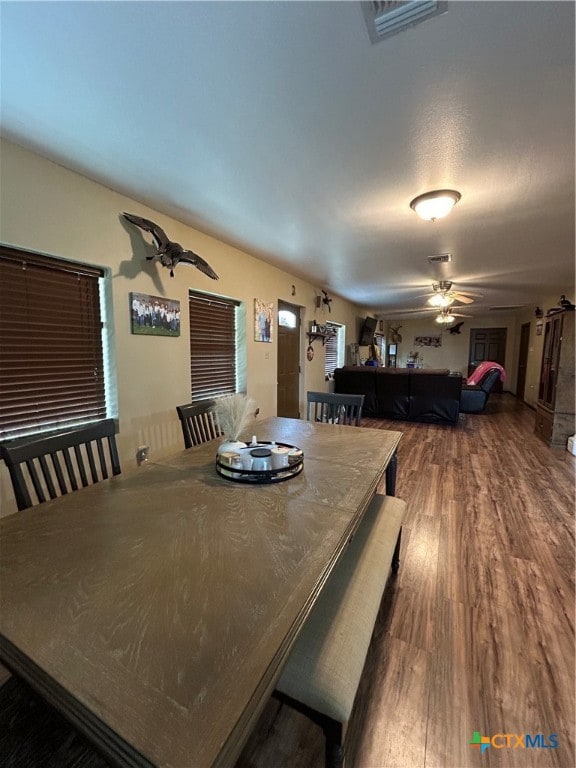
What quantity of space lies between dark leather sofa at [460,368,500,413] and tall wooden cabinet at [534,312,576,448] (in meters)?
1.43

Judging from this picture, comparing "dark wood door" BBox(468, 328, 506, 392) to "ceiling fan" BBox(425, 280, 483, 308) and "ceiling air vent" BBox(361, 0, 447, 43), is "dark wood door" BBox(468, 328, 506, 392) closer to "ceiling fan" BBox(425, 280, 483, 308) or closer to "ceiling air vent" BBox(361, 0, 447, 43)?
"ceiling fan" BBox(425, 280, 483, 308)

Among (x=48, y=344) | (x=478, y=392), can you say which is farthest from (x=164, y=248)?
(x=478, y=392)

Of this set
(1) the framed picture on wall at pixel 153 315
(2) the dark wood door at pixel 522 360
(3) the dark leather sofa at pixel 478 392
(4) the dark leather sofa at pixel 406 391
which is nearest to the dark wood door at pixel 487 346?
(2) the dark wood door at pixel 522 360

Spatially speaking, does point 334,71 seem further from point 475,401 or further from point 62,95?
point 475,401

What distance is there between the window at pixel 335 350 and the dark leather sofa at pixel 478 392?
2.43 m

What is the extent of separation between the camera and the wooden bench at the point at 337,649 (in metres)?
0.83

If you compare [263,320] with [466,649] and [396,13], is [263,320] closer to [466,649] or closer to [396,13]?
[396,13]

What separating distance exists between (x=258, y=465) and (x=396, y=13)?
163 centimetres

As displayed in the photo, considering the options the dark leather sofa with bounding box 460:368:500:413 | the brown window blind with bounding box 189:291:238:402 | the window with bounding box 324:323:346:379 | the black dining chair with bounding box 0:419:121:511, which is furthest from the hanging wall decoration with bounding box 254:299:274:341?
the dark leather sofa with bounding box 460:368:500:413

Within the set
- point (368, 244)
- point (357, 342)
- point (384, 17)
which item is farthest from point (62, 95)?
point (357, 342)

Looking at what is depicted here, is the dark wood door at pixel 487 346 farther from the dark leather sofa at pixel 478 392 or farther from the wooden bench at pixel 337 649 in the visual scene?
the wooden bench at pixel 337 649

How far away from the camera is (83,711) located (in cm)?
53

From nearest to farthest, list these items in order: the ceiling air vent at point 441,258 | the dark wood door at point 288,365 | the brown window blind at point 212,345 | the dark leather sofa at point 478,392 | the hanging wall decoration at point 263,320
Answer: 1. the brown window blind at point 212,345
2. the ceiling air vent at point 441,258
3. the hanging wall decoration at point 263,320
4. the dark wood door at point 288,365
5. the dark leather sofa at point 478,392

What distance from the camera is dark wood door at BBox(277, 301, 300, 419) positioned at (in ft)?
14.9
